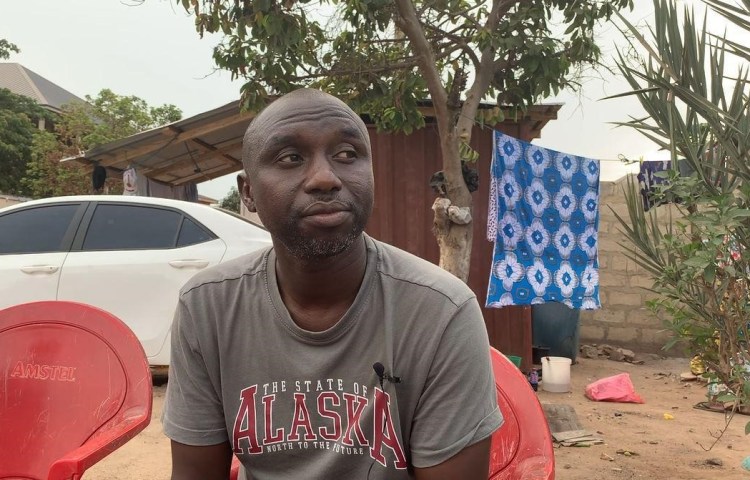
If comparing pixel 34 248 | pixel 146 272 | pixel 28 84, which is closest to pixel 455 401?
pixel 146 272

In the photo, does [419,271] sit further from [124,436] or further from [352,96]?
[352,96]

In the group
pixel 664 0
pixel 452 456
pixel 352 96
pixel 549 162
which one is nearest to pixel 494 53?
pixel 352 96

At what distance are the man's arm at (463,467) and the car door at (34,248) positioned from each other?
4397 millimetres

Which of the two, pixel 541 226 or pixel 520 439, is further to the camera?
pixel 541 226

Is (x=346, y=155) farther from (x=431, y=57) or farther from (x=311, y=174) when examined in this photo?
(x=431, y=57)

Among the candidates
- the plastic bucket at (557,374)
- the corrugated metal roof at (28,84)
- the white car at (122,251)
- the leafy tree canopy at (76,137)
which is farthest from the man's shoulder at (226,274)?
the corrugated metal roof at (28,84)

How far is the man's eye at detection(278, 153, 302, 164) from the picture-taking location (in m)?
1.20

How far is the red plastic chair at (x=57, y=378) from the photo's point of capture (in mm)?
1951

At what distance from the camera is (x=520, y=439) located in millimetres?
1620

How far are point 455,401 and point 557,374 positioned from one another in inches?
182

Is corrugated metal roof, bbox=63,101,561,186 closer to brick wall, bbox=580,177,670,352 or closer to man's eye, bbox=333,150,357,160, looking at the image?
brick wall, bbox=580,177,670,352

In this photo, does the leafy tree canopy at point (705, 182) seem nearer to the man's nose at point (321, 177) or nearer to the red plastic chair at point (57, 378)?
the man's nose at point (321, 177)

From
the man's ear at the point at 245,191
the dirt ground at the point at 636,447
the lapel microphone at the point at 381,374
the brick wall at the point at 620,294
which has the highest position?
the man's ear at the point at 245,191

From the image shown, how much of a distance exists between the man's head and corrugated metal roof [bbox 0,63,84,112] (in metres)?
40.3
